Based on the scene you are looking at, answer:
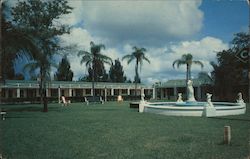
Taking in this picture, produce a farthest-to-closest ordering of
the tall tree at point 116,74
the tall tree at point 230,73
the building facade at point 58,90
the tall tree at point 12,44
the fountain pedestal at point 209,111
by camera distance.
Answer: the tall tree at point 116,74 → the building facade at point 58,90 → the tall tree at point 230,73 → the fountain pedestal at point 209,111 → the tall tree at point 12,44

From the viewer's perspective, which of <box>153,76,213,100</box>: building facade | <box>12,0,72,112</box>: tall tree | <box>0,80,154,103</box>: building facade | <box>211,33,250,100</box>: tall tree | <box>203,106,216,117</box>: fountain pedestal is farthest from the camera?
<box>153,76,213,100</box>: building facade

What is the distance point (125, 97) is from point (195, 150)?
4472 centimetres

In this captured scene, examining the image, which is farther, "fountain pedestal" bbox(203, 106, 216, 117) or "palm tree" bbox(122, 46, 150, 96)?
"palm tree" bbox(122, 46, 150, 96)

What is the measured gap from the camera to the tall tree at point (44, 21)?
23500 mm

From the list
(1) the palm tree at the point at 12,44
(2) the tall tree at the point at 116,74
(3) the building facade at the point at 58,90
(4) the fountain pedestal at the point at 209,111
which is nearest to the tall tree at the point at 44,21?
(1) the palm tree at the point at 12,44

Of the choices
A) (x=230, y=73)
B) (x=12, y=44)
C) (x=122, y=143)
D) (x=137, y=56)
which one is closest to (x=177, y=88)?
(x=137, y=56)

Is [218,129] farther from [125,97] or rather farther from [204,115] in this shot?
[125,97]

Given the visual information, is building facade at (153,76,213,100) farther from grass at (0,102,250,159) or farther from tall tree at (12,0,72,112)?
grass at (0,102,250,159)

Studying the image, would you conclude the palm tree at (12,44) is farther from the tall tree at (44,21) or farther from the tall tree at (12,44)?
the tall tree at (44,21)

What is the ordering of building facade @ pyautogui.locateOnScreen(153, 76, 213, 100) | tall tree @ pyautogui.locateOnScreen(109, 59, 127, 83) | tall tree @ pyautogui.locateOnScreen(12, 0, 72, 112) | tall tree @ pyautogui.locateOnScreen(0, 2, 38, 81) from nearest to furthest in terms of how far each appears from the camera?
tall tree @ pyautogui.locateOnScreen(0, 2, 38, 81), tall tree @ pyautogui.locateOnScreen(12, 0, 72, 112), building facade @ pyautogui.locateOnScreen(153, 76, 213, 100), tall tree @ pyautogui.locateOnScreen(109, 59, 127, 83)

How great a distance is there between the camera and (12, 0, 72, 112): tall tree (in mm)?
23500

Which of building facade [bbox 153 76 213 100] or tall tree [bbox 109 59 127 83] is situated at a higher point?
tall tree [bbox 109 59 127 83]

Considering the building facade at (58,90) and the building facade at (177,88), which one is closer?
the building facade at (58,90)

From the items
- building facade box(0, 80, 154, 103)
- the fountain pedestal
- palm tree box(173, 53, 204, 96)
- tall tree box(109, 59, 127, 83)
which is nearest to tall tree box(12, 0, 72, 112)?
the fountain pedestal
